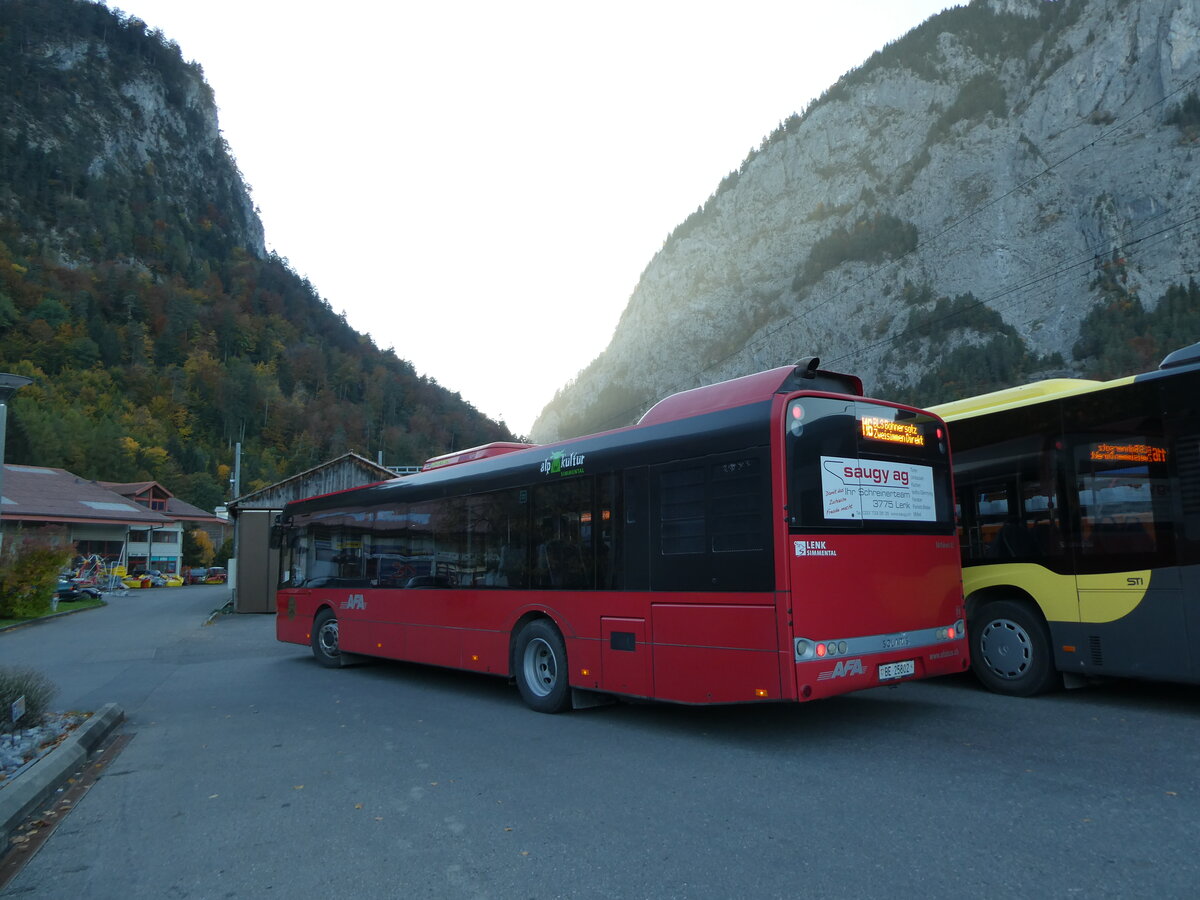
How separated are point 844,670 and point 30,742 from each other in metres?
6.82

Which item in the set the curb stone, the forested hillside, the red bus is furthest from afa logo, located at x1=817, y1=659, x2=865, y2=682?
the forested hillside

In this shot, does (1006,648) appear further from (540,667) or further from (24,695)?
(24,695)

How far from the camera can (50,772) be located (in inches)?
243

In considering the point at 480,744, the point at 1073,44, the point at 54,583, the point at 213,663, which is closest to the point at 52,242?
the point at 54,583

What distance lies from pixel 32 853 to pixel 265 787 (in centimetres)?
150

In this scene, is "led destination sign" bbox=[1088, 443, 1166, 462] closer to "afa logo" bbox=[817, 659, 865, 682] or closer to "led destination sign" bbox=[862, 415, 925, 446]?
"led destination sign" bbox=[862, 415, 925, 446]

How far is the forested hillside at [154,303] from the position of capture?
288ft

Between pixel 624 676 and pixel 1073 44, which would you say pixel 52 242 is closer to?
pixel 624 676

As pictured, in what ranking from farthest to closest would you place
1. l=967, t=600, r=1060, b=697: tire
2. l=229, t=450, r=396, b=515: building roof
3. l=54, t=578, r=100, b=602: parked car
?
1. l=54, t=578, r=100, b=602: parked car
2. l=229, t=450, r=396, b=515: building roof
3. l=967, t=600, r=1060, b=697: tire

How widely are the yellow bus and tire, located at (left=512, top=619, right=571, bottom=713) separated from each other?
4422mm

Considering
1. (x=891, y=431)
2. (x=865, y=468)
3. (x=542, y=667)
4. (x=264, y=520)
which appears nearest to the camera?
(x=865, y=468)

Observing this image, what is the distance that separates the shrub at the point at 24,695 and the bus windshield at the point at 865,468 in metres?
6.96

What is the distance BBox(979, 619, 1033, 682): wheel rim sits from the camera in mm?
8242

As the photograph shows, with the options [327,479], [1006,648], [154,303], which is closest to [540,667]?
[1006,648]
